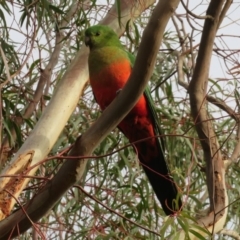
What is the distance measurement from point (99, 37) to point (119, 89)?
0.27 m

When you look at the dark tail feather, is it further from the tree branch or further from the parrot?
the tree branch

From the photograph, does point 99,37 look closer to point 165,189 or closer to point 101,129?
point 165,189

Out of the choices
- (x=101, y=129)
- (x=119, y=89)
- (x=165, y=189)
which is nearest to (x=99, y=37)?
(x=119, y=89)

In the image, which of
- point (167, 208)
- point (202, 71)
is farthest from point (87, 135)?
point (167, 208)

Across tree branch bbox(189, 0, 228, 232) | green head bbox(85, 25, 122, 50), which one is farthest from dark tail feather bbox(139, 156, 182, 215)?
green head bbox(85, 25, 122, 50)

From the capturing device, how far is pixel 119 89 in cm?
211

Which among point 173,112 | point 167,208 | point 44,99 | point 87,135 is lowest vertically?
point 87,135

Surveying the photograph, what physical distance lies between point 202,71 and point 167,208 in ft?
1.64

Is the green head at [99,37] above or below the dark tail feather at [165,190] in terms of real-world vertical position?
above

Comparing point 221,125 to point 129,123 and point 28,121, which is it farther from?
point 28,121

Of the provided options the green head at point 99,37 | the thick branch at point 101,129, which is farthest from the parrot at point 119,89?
the thick branch at point 101,129

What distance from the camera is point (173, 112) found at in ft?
8.67

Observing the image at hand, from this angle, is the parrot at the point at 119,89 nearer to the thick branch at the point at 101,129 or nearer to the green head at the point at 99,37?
the green head at the point at 99,37

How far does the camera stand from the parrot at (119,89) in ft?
7.03
